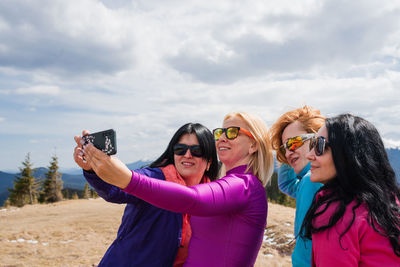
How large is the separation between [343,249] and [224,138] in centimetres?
150

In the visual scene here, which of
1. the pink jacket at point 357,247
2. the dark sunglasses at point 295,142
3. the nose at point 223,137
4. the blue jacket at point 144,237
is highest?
the nose at point 223,137

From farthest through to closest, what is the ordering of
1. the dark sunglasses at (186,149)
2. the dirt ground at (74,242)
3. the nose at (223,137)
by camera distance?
the dirt ground at (74,242) < the dark sunglasses at (186,149) < the nose at (223,137)

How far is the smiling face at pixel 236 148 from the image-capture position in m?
2.76

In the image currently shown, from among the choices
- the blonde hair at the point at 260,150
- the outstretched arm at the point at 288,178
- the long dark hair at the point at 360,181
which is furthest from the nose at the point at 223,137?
the outstretched arm at the point at 288,178

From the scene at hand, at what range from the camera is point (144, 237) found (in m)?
2.85

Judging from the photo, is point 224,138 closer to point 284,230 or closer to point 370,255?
point 370,255

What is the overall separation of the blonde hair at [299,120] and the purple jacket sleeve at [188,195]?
1471mm

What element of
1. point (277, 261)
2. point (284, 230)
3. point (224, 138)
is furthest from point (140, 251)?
point (284, 230)

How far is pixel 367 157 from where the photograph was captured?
176cm

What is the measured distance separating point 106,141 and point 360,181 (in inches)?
58.1

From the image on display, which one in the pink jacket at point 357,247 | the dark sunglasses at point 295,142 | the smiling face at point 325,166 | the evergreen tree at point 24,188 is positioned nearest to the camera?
the pink jacket at point 357,247

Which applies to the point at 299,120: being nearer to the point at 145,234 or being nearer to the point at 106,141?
the point at 145,234

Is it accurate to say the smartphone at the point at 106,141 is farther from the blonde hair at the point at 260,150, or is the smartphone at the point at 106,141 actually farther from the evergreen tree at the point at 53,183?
the evergreen tree at the point at 53,183

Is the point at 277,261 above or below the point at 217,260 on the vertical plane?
below
